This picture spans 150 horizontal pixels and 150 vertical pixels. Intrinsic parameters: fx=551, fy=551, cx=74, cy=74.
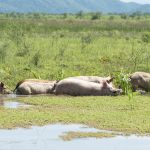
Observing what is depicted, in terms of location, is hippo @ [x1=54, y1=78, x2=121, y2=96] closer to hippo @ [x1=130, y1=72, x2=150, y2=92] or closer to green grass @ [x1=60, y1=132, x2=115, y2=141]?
hippo @ [x1=130, y1=72, x2=150, y2=92]

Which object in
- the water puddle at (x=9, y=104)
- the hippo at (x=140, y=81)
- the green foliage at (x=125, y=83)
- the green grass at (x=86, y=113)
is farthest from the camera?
the hippo at (x=140, y=81)

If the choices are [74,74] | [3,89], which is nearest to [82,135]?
[3,89]

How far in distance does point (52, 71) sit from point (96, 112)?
7904 mm

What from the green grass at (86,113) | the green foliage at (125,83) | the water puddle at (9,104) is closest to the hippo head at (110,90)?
the green foliage at (125,83)

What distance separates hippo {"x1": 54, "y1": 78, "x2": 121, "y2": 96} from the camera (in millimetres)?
19562

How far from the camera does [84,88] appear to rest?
19.6 meters

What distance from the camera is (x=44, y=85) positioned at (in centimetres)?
1972

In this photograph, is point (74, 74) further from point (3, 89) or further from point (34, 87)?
point (3, 89)

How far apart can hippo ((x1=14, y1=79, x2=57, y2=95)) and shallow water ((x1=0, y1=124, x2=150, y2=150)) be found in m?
6.52

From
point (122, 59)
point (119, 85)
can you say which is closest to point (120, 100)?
point (119, 85)

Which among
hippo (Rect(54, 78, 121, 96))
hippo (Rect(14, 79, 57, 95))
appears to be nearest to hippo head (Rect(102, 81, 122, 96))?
hippo (Rect(54, 78, 121, 96))

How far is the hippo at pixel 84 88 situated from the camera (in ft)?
64.2

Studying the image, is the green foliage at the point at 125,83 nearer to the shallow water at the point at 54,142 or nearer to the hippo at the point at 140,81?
the hippo at the point at 140,81

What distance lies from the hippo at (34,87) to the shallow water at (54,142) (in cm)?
652
